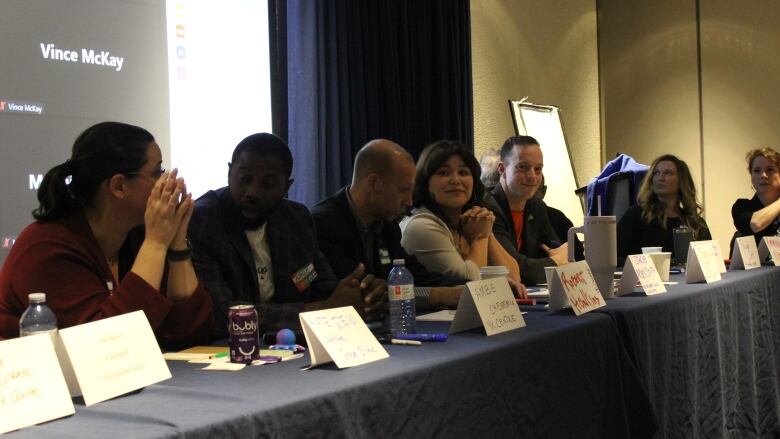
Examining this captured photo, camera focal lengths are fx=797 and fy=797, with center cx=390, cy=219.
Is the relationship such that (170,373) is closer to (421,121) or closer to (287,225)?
(287,225)

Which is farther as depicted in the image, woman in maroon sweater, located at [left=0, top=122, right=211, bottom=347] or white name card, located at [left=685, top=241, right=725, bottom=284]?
white name card, located at [left=685, top=241, right=725, bottom=284]

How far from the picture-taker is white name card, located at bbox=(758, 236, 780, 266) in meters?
2.94

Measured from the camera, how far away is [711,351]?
7.29ft

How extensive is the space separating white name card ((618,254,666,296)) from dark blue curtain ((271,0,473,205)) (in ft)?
5.52

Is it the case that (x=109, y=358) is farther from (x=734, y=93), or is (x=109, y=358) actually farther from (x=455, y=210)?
(x=734, y=93)

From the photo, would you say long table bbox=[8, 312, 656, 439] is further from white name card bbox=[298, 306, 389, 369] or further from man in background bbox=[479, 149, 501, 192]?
man in background bbox=[479, 149, 501, 192]

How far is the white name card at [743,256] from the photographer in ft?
9.29

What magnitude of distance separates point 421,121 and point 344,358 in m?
3.06

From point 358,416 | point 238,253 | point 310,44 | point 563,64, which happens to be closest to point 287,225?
point 238,253

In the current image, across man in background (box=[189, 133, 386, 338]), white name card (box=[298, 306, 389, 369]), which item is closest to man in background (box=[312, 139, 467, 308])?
man in background (box=[189, 133, 386, 338])

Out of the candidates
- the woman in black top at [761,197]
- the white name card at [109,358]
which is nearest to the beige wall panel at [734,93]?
the woman in black top at [761,197]

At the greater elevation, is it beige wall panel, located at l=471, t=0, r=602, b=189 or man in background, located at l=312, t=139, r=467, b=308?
beige wall panel, located at l=471, t=0, r=602, b=189

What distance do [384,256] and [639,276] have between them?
0.72 meters

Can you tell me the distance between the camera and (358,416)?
1104 mm
